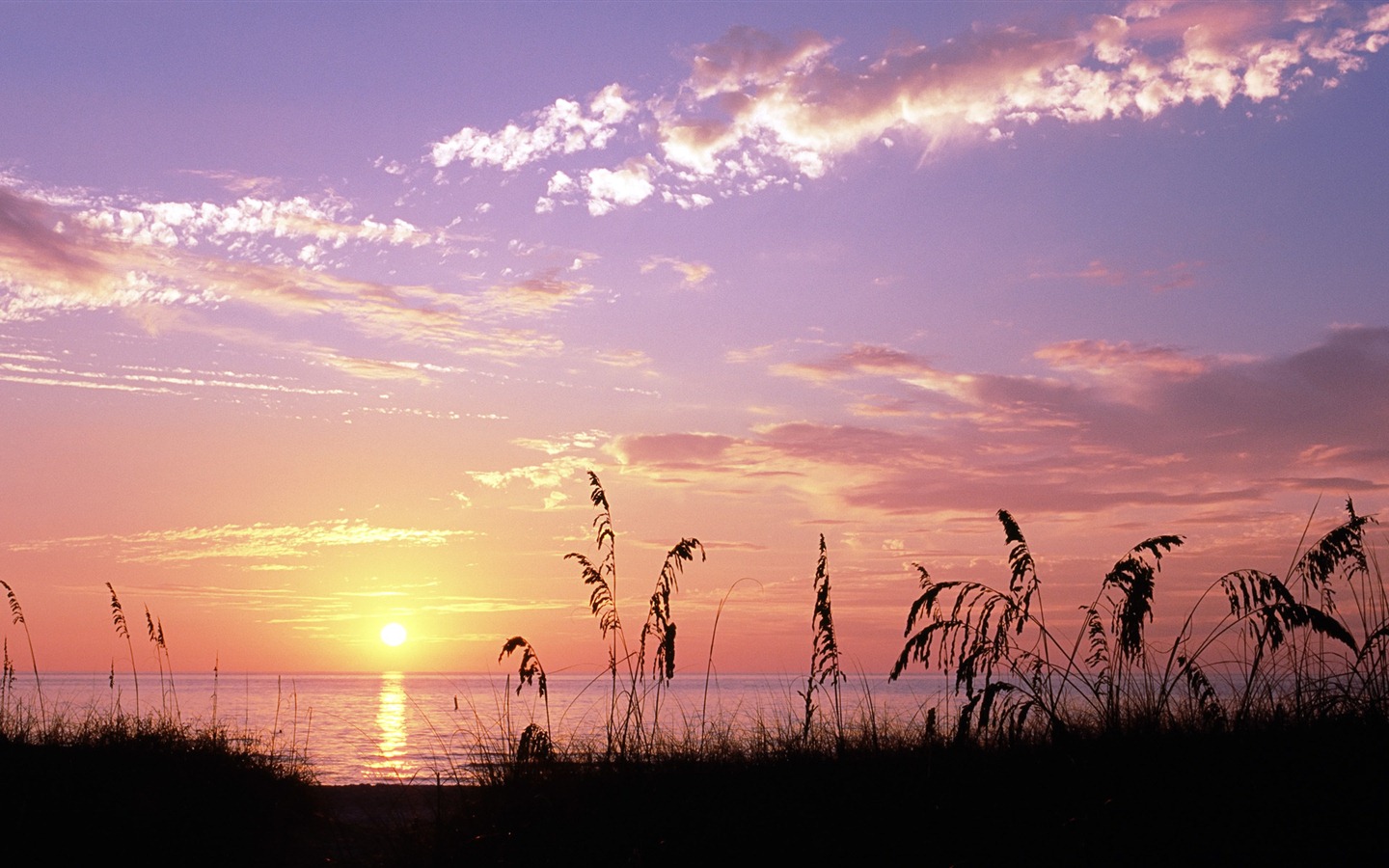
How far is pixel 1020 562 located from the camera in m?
8.02

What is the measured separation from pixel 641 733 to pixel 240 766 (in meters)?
6.09

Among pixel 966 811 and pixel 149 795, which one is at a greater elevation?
pixel 966 811

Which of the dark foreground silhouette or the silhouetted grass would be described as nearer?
the dark foreground silhouette

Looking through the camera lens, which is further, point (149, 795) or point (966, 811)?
point (149, 795)

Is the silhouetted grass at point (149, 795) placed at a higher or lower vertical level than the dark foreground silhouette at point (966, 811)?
lower

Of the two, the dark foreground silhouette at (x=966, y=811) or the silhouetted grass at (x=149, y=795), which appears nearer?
the dark foreground silhouette at (x=966, y=811)

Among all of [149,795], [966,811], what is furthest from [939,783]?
[149,795]

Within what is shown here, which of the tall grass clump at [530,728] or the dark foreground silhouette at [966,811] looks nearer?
the dark foreground silhouette at [966,811]

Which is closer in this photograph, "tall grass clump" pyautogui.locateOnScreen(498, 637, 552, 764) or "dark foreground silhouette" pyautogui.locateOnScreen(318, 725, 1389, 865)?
"dark foreground silhouette" pyautogui.locateOnScreen(318, 725, 1389, 865)

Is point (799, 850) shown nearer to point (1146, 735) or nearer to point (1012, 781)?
point (1012, 781)

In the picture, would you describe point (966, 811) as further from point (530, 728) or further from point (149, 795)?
point (149, 795)

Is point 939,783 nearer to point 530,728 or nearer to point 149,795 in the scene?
point 530,728

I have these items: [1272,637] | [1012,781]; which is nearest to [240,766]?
[1012,781]

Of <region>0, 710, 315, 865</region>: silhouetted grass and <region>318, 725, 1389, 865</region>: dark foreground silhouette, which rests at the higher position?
<region>318, 725, 1389, 865</region>: dark foreground silhouette
